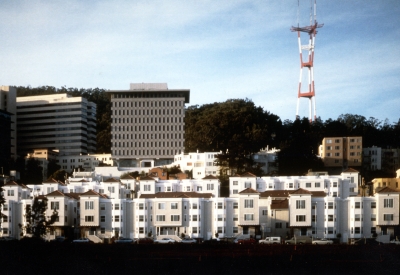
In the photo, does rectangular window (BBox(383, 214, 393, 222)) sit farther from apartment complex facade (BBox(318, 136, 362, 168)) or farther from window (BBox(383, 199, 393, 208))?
apartment complex facade (BBox(318, 136, 362, 168))

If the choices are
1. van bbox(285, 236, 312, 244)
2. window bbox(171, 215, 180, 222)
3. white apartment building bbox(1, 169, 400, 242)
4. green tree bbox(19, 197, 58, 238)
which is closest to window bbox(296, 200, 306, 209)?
white apartment building bbox(1, 169, 400, 242)

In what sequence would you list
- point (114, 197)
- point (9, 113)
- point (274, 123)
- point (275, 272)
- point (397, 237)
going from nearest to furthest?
1. point (275, 272)
2. point (397, 237)
3. point (114, 197)
4. point (274, 123)
5. point (9, 113)

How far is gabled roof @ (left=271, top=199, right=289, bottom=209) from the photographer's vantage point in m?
103

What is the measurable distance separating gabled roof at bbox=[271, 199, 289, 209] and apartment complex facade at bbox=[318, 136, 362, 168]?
33.2m

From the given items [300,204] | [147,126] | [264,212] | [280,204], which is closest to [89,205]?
[264,212]

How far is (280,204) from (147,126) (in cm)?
6197

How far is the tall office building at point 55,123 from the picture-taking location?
18662 centimetres

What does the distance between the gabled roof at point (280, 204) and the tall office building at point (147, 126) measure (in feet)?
180

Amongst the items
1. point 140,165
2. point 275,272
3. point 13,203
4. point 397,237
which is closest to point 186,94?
point 140,165

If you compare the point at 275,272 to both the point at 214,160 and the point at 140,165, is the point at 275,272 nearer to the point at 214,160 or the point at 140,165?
the point at 214,160

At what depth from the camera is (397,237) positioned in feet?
331

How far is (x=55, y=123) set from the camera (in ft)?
621

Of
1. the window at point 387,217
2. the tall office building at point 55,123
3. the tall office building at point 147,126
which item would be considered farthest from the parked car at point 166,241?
the tall office building at point 55,123

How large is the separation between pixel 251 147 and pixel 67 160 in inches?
2047
